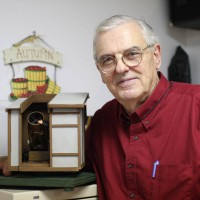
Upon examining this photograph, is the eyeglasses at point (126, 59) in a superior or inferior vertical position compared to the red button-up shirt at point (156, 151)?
superior

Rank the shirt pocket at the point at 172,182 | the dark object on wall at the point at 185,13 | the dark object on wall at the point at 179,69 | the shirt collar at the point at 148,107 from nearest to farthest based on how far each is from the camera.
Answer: the shirt pocket at the point at 172,182 → the shirt collar at the point at 148,107 → the dark object on wall at the point at 185,13 → the dark object on wall at the point at 179,69

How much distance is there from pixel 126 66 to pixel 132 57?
0.04 metres

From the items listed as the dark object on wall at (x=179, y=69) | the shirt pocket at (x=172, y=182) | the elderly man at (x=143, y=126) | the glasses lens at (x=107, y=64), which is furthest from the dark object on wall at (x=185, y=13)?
the shirt pocket at (x=172, y=182)

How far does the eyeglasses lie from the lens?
47.4 inches

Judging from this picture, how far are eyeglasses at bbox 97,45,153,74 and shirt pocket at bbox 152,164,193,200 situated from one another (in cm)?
37

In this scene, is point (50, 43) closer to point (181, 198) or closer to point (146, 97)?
point (146, 97)

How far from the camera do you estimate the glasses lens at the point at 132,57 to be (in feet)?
3.95

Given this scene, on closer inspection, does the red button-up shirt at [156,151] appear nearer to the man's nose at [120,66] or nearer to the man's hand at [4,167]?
the man's nose at [120,66]

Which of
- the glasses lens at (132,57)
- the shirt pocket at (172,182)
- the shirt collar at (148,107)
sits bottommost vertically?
the shirt pocket at (172,182)

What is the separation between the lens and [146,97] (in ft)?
A: 4.21

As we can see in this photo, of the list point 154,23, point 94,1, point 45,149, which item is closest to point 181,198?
point 45,149

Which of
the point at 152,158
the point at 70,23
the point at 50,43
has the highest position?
the point at 70,23

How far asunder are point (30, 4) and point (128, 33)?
750 mm

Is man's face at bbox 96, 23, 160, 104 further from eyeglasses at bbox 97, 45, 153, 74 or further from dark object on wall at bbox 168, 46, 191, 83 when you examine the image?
dark object on wall at bbox 168, 46, 191, 83
